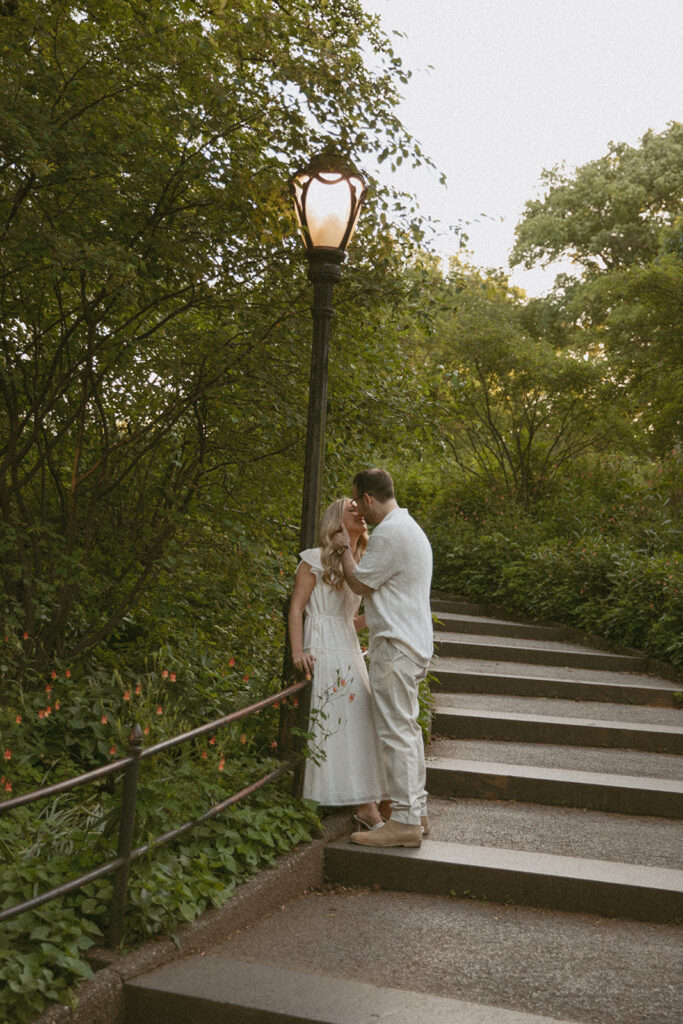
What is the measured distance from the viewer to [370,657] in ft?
14.8

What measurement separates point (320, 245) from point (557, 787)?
3.44m

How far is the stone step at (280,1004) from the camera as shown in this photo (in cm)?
290

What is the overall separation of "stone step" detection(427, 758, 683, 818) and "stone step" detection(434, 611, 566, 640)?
4.18m

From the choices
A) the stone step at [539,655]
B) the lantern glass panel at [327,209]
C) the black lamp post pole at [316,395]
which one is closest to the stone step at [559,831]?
the black lamp post pole at [316,395]

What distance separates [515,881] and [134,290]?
3.32 meters

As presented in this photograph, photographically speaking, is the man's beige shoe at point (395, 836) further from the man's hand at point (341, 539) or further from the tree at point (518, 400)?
the tree at point (518, 400)

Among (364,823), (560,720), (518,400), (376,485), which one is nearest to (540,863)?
(364,823)

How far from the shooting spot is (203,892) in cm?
348

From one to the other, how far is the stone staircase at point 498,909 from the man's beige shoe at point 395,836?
6 centimetres

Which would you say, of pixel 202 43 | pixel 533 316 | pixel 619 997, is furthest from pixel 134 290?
pixel 533 316

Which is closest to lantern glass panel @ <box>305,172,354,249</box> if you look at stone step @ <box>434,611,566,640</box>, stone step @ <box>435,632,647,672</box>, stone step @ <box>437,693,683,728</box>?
stone step @ <box>437,693,683,728</box>

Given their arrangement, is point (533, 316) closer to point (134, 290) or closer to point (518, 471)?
point (518, 471)

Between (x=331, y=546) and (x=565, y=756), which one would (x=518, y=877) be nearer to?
(x=331, y=546)

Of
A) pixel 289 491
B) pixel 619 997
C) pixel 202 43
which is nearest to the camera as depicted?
pixel 619 997
